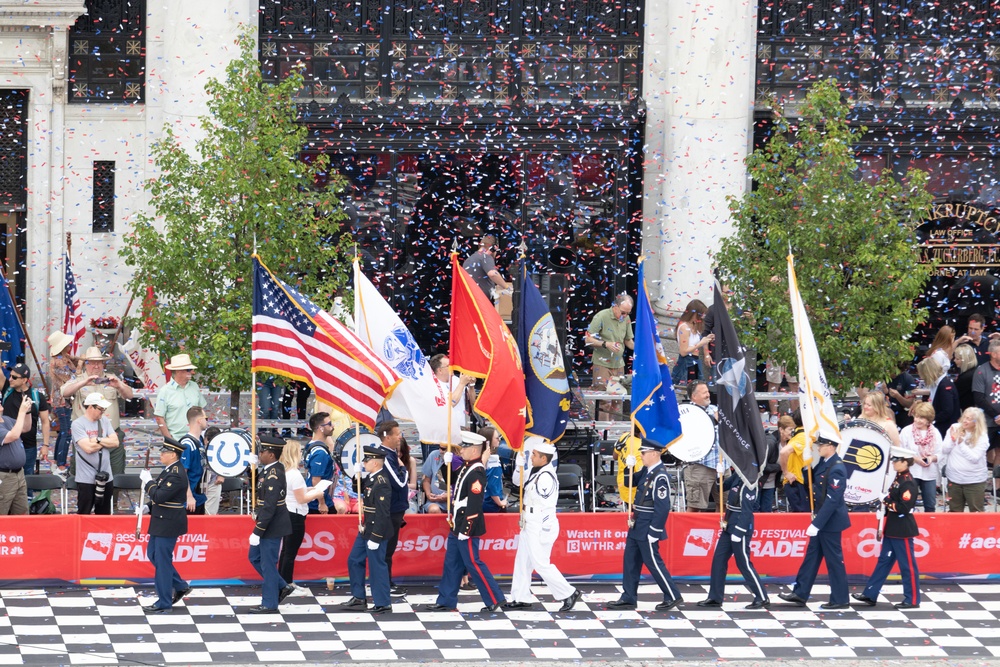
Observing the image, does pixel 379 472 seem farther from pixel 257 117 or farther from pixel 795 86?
pixel 795 86

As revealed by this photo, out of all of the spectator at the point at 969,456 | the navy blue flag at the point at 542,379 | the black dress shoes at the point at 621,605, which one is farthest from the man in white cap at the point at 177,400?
the spectator at the point at 969,456

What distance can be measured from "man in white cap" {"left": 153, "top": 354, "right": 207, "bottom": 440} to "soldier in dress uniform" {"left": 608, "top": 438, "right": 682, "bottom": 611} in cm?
542

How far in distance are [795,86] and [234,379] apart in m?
10.1

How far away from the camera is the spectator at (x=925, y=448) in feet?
66.7

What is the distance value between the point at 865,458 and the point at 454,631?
4.96m

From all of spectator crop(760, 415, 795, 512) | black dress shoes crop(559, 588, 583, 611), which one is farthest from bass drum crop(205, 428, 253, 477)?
spectator crop(760, 415, 795, 512)

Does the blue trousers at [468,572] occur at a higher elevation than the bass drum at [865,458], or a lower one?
lower

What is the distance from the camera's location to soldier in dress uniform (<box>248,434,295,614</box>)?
17594mm

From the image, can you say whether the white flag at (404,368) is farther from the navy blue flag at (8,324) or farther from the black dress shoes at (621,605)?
the navy blue flag at (8,324)

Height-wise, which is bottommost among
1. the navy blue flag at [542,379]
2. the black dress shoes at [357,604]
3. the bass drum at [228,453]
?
the black dress shoes at [357,604]

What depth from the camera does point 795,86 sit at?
89.8 ft

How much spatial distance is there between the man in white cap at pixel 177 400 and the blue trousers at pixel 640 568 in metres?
5.43

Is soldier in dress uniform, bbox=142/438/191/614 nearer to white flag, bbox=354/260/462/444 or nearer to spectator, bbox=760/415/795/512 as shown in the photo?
white flag, bbox=354/260/462/444

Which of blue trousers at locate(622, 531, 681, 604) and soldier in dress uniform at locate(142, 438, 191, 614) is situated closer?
soldier in dress uniform at locate(142, 438, 191, 614)
